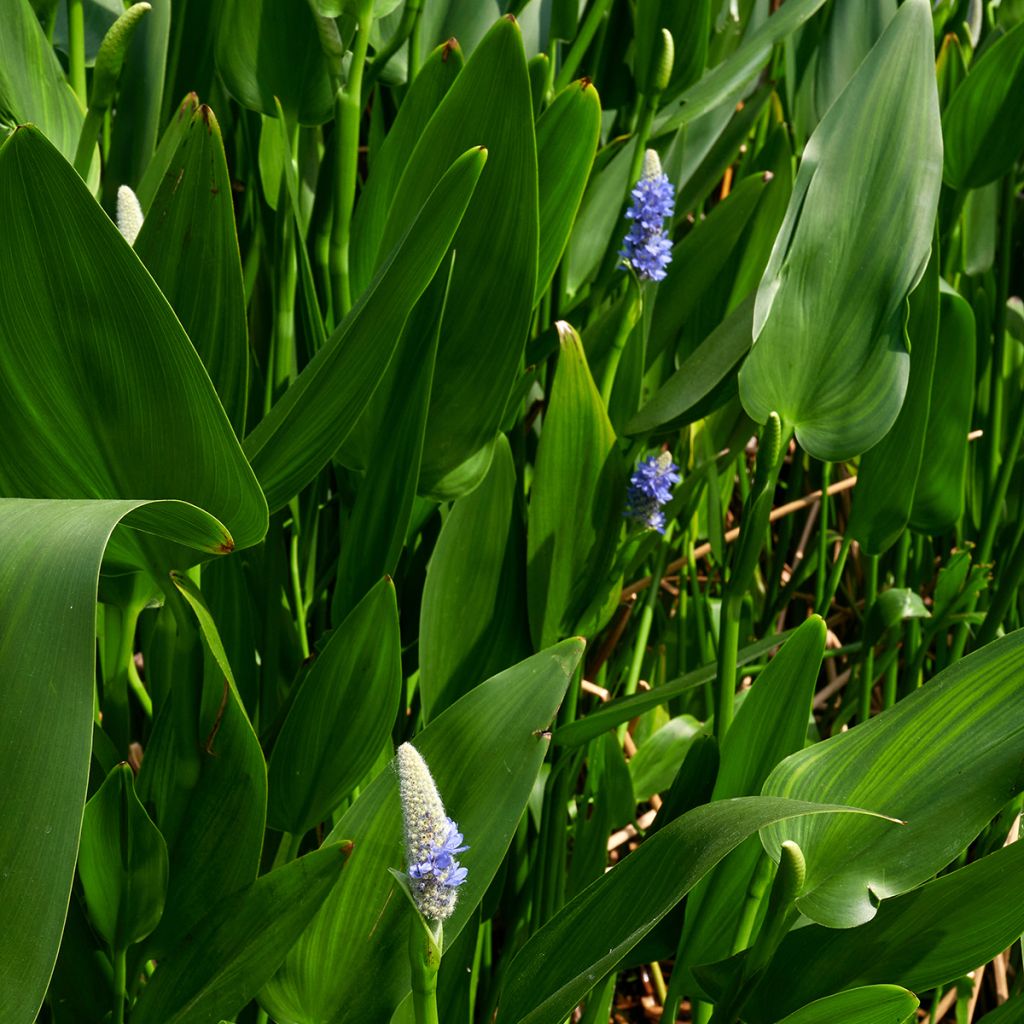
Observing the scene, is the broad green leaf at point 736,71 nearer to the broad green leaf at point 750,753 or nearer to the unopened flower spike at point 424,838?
the broad green leaf at point 750,753

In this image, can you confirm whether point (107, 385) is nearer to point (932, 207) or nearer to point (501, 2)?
point (932, 207)

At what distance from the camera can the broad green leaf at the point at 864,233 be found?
56cm

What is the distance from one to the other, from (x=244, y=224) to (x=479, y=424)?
0.35 metres

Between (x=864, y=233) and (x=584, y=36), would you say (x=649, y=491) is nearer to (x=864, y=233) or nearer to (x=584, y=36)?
(x=864, y=233)

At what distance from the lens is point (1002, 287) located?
0.86 metres

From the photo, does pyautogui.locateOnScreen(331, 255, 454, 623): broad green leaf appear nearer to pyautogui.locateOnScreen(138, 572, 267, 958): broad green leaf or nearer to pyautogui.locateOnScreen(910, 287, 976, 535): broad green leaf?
pyautogui.locateOnScreen(138, 572, 267, 958): broad green leaf

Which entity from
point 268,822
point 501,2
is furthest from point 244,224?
point 268,822

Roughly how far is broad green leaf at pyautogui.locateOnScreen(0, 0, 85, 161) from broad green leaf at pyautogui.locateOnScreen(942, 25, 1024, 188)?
52 cm

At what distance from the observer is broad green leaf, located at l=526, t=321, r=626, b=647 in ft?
2.02

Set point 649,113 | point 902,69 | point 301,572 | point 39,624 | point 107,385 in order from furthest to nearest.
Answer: point 301,572 < point 649,113 < point 902,69 < point 107,385 < point 39,624

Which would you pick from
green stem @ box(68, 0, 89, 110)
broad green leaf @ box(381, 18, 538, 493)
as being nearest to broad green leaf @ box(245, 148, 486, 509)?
broad green leaf @ box(381, 18, 538, 493)

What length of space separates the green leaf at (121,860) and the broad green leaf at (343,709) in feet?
0.23

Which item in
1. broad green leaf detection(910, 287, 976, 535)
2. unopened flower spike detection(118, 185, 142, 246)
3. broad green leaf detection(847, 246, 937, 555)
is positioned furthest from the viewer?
broad green leaf detection(910, 287, 976, 535)

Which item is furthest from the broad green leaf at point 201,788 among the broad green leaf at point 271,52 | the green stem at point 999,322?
the green stem at point 999,322
